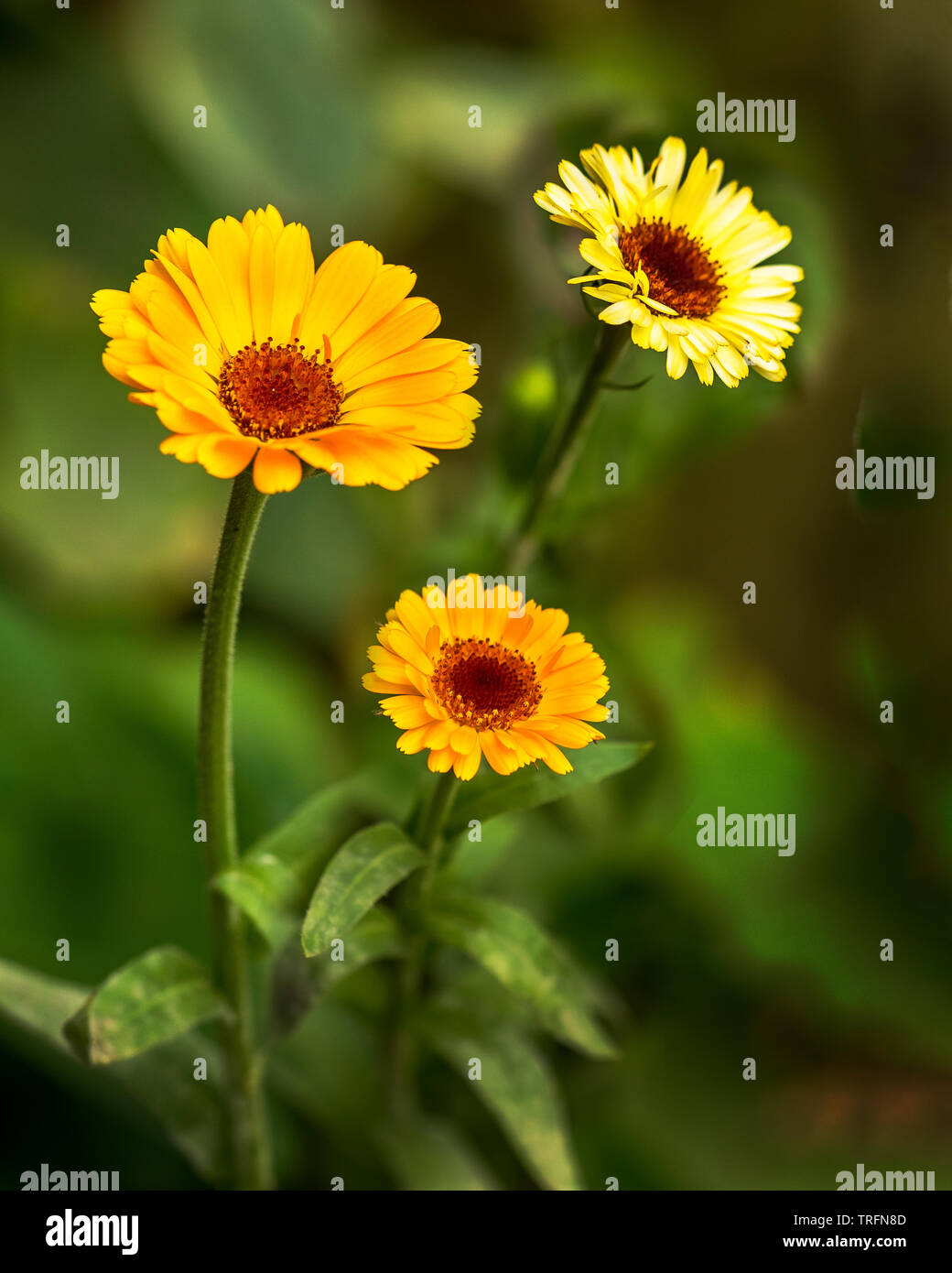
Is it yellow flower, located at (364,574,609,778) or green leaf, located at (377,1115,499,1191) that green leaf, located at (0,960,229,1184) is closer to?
green leaf, located at (377,1115,499,1191)

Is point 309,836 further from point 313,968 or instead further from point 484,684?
point 484,684

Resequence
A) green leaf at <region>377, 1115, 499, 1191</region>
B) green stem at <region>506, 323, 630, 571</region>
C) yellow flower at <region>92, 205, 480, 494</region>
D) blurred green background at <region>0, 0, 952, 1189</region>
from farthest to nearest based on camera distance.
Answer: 1. blurred green background at <region>0, 0, 952, 1189</region>
2. green leaf at <region>377, 1115, 499, 1191</region>
3. green stem at <region>506, 323, 630, 571</region>
4. yellow flower at <region>92, 205, 480, 494</region>

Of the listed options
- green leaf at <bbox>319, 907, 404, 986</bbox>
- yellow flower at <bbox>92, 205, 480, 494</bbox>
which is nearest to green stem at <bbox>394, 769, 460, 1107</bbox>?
green leaf at <bbox>319, 907, 404, 986</bbox>

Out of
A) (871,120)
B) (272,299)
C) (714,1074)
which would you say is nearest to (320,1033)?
(714,1074)

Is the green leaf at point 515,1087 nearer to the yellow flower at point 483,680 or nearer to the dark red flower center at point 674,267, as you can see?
the yellow flower at point 483,680

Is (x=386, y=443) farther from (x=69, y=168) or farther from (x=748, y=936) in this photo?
(x=69, y=168)

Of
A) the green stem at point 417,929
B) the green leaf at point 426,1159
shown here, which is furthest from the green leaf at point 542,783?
the green leaf at point 426,1159

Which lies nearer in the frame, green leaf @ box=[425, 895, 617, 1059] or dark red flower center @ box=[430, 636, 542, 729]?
dark red flower center @ box=[430, 636, 542, 729]
